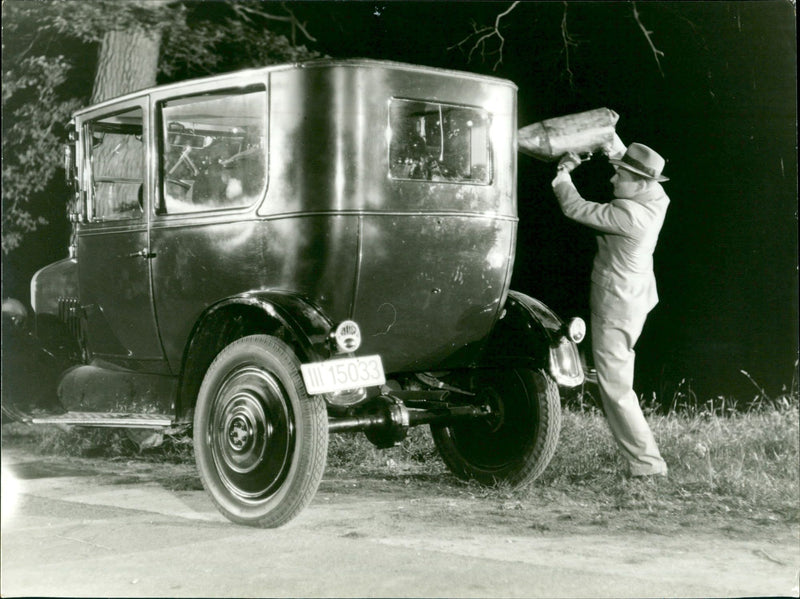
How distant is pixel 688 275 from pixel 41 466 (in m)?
4.58

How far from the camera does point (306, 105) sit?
4.73m

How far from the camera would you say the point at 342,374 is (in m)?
4.60

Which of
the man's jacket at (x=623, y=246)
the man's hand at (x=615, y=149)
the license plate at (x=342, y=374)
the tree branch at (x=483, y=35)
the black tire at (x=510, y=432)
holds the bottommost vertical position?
the black tire at (x=510, y=432)

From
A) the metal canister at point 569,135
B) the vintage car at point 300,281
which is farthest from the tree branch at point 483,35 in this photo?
the metal canister at point 569,135

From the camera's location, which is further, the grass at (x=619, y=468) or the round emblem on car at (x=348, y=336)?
the grass at (x=619, y=468)

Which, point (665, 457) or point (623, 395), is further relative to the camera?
point (665, 457)

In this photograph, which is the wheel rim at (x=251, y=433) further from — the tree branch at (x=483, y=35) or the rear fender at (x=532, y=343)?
the tree branch at (x=483, y=35)

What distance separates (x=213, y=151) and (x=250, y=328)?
993 millimetres

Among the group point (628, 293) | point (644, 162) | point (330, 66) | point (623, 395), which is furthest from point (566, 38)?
point (623, 395)

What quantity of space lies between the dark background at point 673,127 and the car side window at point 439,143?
0.50 meters

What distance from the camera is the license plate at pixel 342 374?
454 cm

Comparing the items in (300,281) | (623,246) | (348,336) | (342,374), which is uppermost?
(623,246)

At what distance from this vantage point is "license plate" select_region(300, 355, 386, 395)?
14.9 feet

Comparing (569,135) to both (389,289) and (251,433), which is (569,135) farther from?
(251,433)
